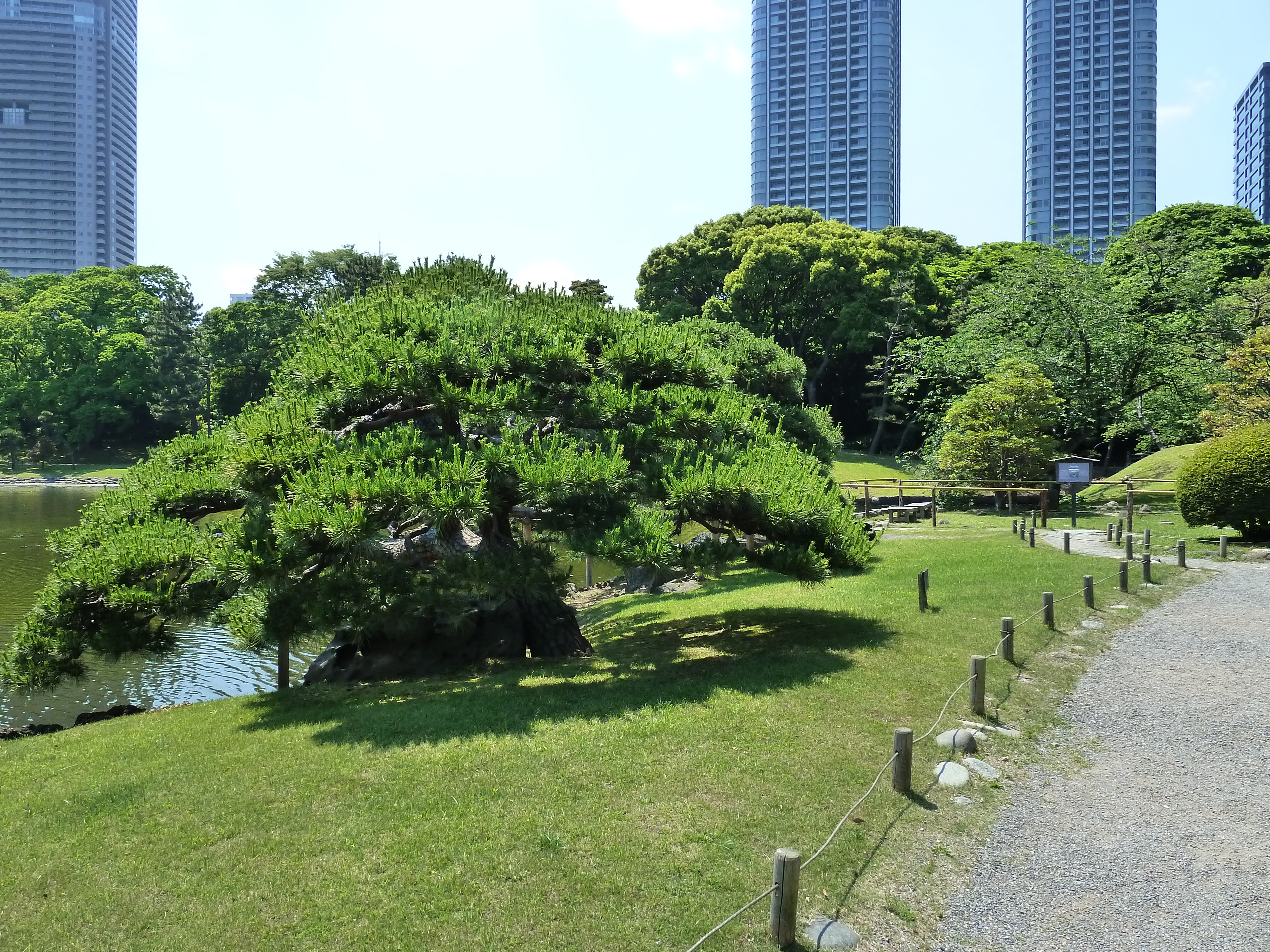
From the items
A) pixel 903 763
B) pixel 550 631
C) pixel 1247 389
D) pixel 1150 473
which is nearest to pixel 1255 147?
pixel 1247 389

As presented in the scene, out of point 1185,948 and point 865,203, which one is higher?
point 865,203

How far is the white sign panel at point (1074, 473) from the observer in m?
26.3

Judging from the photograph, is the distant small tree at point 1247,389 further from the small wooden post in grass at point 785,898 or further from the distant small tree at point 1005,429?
the small wooden post in grass at point 785,898

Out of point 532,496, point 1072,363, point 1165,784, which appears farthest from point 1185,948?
point 1072,363

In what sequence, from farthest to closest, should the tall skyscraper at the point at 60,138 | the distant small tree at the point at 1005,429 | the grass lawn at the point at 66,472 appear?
the tall skyscraper at the point at 60,138 < the grass lawn at the point at 66,472 < the distant small tree at the point at 1005,429

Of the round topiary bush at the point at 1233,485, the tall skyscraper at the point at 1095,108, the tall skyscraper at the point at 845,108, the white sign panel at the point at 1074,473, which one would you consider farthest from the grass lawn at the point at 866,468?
the tall skyscraper at the point at 1095,108

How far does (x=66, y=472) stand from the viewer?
6191 cm

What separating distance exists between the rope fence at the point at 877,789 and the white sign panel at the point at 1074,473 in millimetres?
14170

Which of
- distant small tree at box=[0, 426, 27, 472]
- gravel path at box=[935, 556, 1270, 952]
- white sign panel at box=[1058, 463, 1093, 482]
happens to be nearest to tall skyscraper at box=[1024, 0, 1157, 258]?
white sign panel at box=[1058, 463, 1093, 482]

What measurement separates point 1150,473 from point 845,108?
107 meters

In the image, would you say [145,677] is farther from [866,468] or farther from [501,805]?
[866,468]

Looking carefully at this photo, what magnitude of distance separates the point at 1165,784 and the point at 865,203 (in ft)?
409

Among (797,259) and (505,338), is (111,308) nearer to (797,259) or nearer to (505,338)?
(797,259)

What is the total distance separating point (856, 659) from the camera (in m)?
11.6
